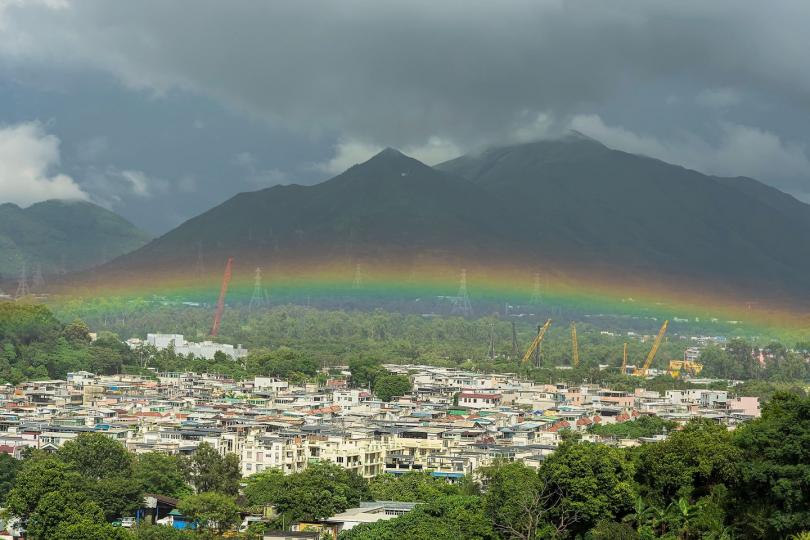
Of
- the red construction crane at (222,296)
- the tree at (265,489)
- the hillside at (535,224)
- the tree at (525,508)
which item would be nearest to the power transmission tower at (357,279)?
the hillside at (535,224)

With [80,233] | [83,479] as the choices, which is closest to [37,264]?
[80,233]

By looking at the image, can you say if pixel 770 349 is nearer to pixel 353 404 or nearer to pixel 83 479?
pixel 353 404

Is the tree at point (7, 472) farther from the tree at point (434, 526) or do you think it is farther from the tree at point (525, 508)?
the tree at point (525, 508)

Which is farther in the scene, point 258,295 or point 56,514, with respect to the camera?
point 258,295

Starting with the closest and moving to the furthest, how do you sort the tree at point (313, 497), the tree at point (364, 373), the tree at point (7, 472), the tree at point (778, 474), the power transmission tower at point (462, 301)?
1. the tree at point (778, 474)
2. the tree at point (313, 497)
3. the tree at point (7, 472)
4. the tree at point (364, 373)
5. the power transmission tower at point (462, 301)

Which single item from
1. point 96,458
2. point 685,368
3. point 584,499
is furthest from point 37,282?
point 584,499

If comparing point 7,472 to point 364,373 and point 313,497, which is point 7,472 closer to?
point 313,497

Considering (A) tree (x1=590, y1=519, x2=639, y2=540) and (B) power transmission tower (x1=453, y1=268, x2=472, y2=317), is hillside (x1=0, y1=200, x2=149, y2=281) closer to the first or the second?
(B) power transmission tower (x1=453, y1=268, x2=472, y2=317)
